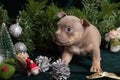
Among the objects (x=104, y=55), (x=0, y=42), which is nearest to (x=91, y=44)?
(x=104, y=55)

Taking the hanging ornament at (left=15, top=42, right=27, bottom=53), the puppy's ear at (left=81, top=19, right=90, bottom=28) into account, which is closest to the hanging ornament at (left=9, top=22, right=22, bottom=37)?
the hanging ornament at (left=15, top=42, right=27, bottom=53)

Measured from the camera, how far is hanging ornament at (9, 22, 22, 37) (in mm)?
1493

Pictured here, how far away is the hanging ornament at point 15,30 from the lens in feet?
4.90

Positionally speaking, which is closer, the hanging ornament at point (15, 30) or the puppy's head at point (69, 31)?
the puppy's head at point (69, 31)

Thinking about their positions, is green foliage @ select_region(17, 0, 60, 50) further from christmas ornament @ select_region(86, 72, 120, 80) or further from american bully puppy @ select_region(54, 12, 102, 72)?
christmas ornament @ select_region(86, 72, 120, 80)

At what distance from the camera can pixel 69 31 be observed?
133 centimetres

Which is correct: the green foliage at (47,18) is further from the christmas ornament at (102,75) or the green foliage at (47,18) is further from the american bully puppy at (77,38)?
the christmas ornament at (102,75)

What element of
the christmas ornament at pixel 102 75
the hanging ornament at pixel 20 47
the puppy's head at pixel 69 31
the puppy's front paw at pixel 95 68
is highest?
the puppy's head at pixel 69 31

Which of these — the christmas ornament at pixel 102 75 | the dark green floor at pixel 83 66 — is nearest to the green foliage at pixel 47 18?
the dark green floor at pixel 83 66

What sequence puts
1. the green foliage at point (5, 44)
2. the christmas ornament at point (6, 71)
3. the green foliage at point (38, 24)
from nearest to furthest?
the christmas ornament at point (6, 71)
the green foliage at point (5, 44)
the green foliage at point (38, 24)

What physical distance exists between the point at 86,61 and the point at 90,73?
159 mm

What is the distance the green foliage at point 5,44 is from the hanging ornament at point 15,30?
0.30 feet

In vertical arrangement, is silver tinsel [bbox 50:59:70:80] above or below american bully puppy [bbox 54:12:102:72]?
Result: below

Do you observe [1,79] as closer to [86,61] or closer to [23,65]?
[23,65]
